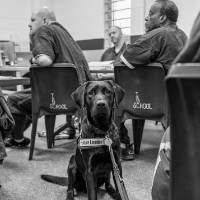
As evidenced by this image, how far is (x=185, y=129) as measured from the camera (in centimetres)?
57

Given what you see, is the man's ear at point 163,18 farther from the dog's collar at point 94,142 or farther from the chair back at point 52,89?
the dog's collar at point 94,142

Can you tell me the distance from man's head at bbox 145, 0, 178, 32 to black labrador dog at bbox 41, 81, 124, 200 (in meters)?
0.82

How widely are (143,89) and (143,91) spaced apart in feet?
0.05

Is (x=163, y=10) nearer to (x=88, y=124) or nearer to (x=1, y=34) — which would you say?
(x=88, y=124)

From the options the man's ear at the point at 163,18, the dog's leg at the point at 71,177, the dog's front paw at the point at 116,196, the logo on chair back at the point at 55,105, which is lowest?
the dog's front paw at the point at 116,196

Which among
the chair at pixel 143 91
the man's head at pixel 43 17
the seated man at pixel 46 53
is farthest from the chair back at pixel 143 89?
the man's head at pixel 43 17

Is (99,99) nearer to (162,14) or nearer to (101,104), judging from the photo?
(101,104)

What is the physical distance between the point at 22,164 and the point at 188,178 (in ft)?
6.84

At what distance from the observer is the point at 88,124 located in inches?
67.9

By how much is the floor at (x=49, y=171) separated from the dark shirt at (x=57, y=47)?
2.42ft

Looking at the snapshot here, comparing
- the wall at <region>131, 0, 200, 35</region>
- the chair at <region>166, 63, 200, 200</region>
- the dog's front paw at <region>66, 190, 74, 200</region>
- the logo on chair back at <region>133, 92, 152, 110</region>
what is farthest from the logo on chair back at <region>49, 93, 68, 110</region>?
the wall at <region>131, 0, 200, 35</region>

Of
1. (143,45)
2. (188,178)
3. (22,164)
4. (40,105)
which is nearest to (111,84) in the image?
(143,45)

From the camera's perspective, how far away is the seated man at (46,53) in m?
2.51

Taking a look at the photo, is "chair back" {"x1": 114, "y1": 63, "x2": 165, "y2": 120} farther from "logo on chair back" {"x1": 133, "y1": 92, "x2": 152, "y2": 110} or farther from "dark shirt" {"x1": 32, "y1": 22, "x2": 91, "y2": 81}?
"dark shirt" {"x1": 32, "y1": 22, "x2": 91, "y2": 81}
